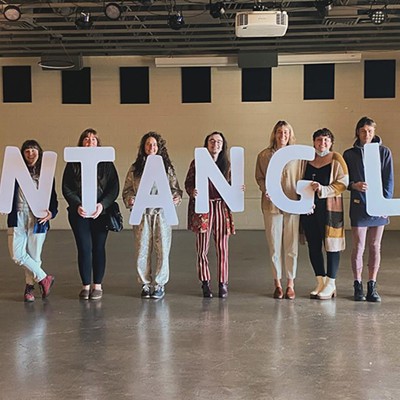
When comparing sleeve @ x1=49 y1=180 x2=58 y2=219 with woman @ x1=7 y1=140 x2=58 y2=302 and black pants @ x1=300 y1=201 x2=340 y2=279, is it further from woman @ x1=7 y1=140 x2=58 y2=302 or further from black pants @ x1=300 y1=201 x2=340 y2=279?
black pants @ x1=300 y1=201 x2=340 y2=279

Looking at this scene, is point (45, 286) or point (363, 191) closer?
point (363, 191)

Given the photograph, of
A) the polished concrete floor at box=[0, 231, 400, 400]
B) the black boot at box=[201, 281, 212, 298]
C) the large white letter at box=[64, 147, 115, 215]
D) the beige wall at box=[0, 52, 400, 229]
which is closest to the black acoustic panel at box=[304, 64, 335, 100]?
the beige wall at box=[0, 52, 400, 229]

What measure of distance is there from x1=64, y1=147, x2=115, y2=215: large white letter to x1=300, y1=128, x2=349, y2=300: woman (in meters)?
1.59

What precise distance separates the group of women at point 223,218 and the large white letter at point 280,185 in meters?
0.11

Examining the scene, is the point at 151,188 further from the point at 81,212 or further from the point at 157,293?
the point at 157,293

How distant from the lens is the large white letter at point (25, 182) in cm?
446

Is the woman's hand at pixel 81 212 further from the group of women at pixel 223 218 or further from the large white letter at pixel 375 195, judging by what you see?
the large white letter at pixel 375 195

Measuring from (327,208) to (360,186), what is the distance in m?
0.30

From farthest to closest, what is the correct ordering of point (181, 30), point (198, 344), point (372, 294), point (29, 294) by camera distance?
point (181, 30)
point (29, 294)
point (372, 294)
point (198, 344)

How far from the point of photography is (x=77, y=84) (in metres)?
9.55

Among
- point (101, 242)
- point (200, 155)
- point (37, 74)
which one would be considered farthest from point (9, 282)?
point (37, 74)

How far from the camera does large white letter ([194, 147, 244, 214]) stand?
14.6ft

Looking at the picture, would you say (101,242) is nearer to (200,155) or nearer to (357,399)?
(200,155)

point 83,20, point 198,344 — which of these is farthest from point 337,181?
point 83,20
